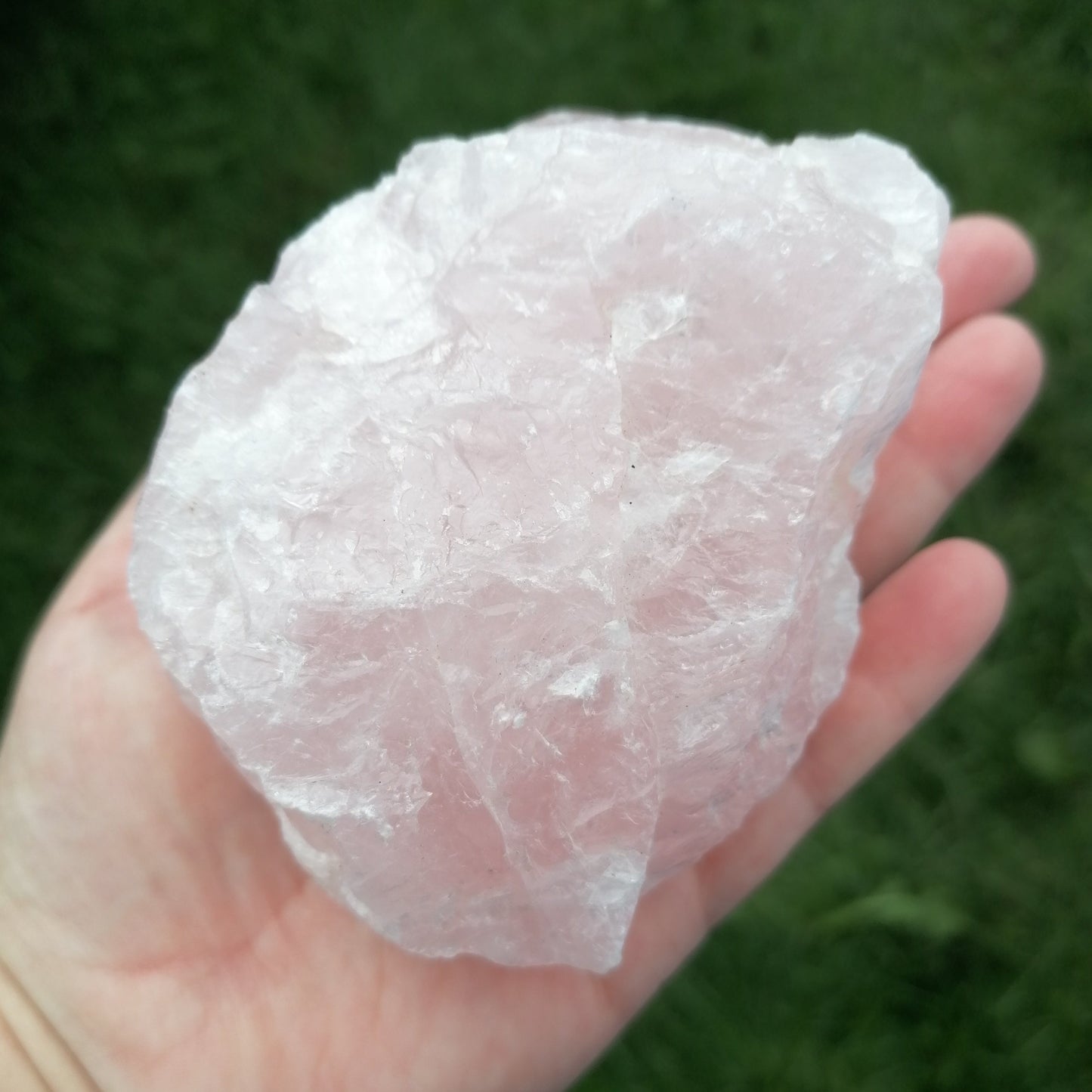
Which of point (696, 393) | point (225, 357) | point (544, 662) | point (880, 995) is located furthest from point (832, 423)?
point (880, 995)

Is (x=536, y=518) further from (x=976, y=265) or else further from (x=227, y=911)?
(x=976, y=265)

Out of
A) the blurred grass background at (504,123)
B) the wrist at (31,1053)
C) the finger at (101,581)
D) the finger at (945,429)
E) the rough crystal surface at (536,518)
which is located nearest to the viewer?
the rough crystal surface at (536,518)

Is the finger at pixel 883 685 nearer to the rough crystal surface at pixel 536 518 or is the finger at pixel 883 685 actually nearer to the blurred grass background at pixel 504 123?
the rough crystal surface at pixel 536 518

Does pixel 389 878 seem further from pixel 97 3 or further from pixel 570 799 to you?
pixel 97 3

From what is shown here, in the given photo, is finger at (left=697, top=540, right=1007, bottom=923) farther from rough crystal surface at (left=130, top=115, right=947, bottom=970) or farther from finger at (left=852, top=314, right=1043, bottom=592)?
rough crystal surface at (left=130, top=115, right=947, bottom=970)

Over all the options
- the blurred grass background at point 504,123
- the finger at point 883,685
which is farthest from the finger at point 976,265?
the blurred grass background at point 504,123

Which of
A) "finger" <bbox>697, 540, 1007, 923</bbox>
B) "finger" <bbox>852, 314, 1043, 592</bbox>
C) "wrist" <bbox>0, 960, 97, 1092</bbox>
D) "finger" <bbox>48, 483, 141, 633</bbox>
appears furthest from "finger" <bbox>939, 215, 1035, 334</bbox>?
"wrist" <bbox>0, 960, 97, 1092</bbox>
